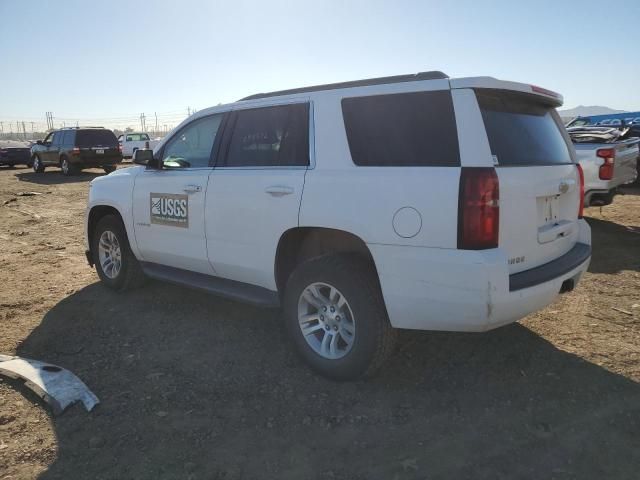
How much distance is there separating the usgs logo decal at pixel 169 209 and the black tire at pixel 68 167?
17343 mm

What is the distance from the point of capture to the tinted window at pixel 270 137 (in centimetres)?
363

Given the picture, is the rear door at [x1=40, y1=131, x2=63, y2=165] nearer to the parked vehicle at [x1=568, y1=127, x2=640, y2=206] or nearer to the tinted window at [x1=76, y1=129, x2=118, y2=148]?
the tinted window at [x1=76, y1=129, x2=118, y2=148]

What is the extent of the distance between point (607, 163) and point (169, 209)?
6.93 meters

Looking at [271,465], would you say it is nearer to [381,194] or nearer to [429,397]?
[429,397]

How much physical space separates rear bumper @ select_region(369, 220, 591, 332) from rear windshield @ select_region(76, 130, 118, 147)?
19306 mm

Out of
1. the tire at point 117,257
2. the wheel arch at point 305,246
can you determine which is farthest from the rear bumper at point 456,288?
the tire at point 117,257

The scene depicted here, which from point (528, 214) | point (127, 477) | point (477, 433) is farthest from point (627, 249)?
point (127, 477)

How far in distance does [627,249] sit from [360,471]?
6146 mm

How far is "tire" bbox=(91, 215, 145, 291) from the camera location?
5215 mm

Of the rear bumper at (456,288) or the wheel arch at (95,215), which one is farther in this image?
the wheel arch at (95,215)

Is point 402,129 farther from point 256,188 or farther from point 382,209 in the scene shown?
point 256,188

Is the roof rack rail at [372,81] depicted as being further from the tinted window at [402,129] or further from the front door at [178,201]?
the front door at [178,201]

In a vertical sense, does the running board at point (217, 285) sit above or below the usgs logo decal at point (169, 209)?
below

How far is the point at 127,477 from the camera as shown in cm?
252
